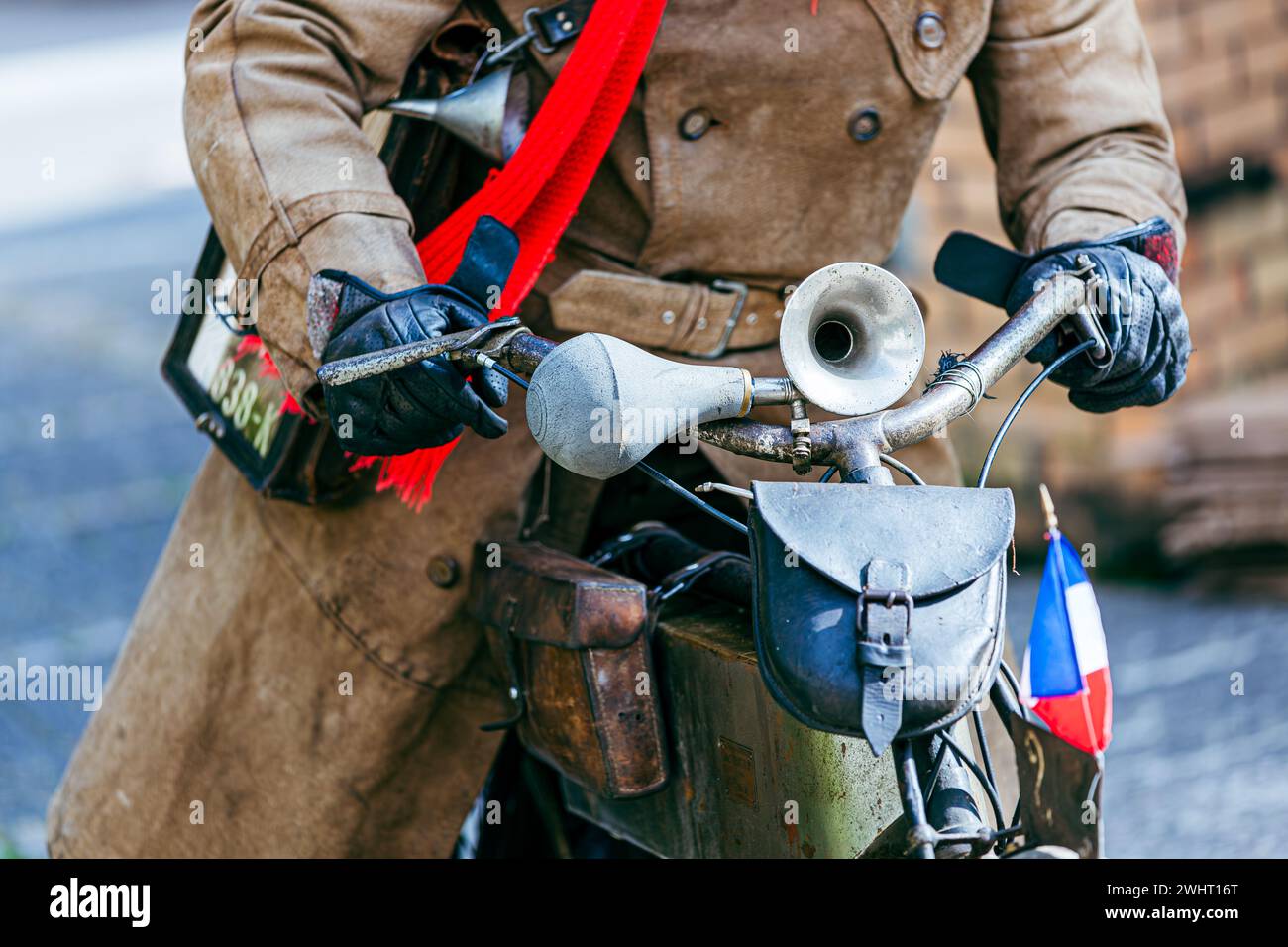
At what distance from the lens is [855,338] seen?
1.44 meters

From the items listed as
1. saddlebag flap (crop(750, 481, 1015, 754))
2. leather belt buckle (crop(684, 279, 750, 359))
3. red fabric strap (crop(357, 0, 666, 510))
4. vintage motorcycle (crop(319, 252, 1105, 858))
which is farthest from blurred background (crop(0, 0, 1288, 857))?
saddlebag flap (crop(750, 481, 1015, 754))

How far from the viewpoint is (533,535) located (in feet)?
6.77

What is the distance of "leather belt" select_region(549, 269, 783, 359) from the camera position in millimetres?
1927

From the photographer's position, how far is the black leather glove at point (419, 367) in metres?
1.56

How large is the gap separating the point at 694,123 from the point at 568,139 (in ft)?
0.53

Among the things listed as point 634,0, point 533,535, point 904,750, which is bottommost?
point 533,535

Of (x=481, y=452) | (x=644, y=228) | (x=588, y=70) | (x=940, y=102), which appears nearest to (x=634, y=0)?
(x=588, y=70)

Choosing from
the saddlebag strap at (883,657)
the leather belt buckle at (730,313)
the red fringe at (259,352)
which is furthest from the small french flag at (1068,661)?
the red fringe at (259,352)

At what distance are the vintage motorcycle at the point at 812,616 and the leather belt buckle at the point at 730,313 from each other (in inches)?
12.4

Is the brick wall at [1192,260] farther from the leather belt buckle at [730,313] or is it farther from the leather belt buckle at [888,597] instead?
the leather belt buckle at [888,597]

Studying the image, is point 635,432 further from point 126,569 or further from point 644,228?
point 126,569
